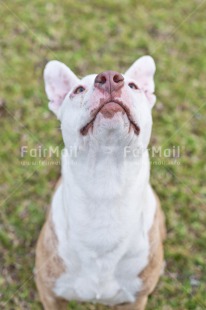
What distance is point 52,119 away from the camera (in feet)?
16.0

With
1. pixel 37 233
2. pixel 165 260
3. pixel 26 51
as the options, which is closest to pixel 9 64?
pixel 26 51

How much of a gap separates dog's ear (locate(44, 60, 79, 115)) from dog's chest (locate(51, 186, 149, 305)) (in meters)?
0.72

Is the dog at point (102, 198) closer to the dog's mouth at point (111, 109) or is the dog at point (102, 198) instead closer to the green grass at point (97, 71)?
the dog's mouth at point (111, 109)

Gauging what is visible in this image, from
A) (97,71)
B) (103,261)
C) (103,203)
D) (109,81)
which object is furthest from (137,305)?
(97,71)

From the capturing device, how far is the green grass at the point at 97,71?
13.5ft

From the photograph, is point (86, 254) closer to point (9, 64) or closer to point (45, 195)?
point (45, 195)

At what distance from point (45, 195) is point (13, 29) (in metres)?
2.20

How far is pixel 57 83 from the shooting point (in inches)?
115

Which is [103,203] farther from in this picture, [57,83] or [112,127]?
[57,83]

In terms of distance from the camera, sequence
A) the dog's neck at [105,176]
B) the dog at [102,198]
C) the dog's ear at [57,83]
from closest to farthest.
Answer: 1. the dog at [102,198]
2. the dog's neck at [105,176]
3. the dog's ear at [57,83]

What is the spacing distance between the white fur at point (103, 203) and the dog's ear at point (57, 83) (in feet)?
0.28

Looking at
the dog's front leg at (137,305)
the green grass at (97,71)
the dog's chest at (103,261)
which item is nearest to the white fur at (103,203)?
the dog's chest at (103,261)

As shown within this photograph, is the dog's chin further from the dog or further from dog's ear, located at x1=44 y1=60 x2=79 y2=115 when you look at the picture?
dog's ear, located at x1=44 y1=60 x2=79 y2=115

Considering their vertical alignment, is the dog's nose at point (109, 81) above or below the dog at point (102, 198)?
above
